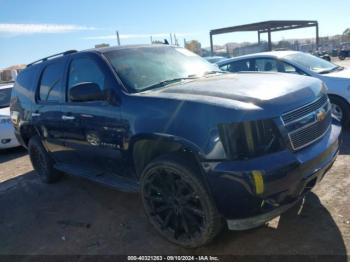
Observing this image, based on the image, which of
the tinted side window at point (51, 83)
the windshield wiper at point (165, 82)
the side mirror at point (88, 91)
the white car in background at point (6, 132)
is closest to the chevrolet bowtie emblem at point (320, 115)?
the windshield wiper at point (165, 82)

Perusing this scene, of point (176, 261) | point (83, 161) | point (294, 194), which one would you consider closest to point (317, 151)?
point (294, 194)

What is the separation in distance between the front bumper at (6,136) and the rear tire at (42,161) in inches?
103

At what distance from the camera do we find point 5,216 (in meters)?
5.12

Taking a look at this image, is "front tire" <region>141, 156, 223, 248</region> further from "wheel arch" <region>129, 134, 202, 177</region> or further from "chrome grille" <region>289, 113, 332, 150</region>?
"chrome grille" <region>289, 113, 332, 150</region>

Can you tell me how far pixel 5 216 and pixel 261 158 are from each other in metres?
3.68

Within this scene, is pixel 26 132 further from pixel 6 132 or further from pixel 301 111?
pixel 301 111

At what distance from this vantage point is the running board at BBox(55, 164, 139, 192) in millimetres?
4113

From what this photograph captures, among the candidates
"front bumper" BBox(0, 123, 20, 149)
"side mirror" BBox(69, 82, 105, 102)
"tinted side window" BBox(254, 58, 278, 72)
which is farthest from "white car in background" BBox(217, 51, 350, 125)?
"front bumper" BBox(0, 123, 20, 149)

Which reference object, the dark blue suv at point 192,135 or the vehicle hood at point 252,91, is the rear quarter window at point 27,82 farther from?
the vehicle hood at point 252,91

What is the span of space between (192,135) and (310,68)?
503 centimetres

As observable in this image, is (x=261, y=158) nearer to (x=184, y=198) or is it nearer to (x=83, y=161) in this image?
(x=184, y=198)

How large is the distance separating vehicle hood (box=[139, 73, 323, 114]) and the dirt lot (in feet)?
3.94

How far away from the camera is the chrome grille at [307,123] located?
126 inches

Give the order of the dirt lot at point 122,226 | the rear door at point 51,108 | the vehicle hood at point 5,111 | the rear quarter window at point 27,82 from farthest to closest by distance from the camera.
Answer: the vehicle hood at point 5,111 < the rear quarter window at point 27,82 < the rear door at point 51,108 < the dirt lot at point 122,226
